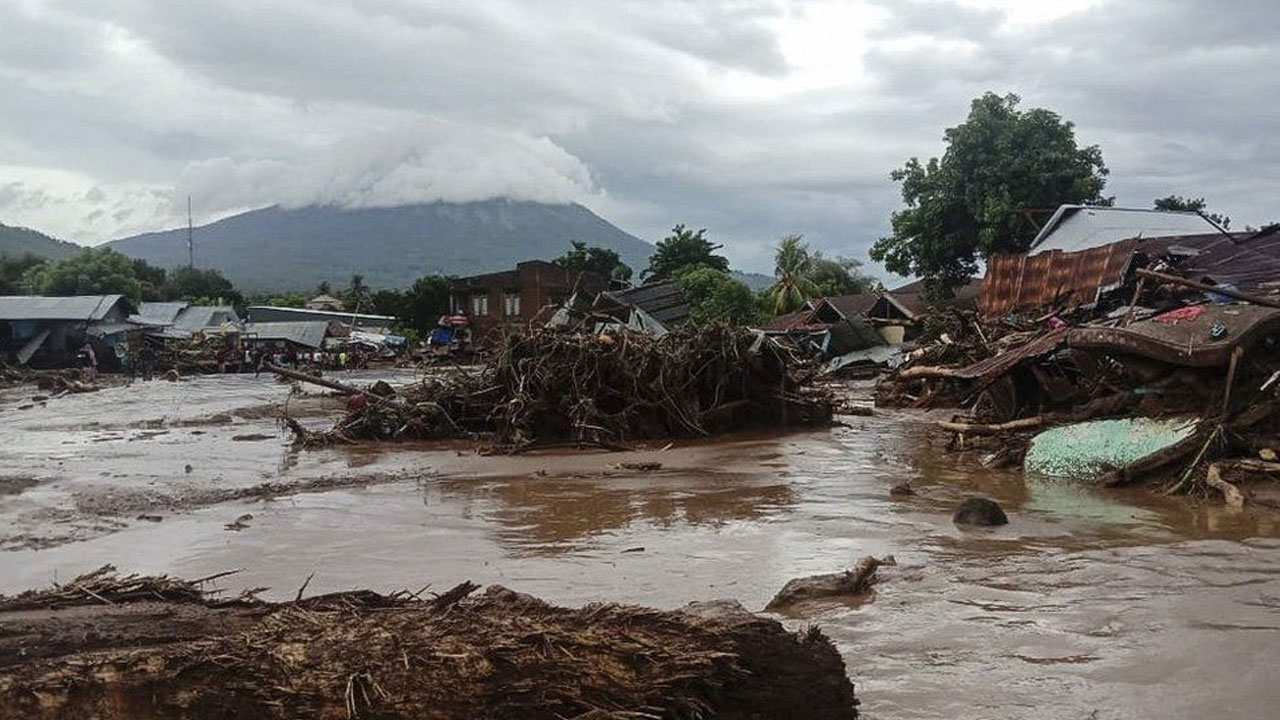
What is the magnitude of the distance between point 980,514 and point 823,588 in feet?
8.38

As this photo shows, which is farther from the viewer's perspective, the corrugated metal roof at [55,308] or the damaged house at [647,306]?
the corrugated metal roof at [55,308]

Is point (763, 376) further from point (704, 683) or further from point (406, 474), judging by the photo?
point (704, 683)

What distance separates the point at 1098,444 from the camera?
31.3 feet

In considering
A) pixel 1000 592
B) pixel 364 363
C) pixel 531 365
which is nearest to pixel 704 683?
pixel 1000 592

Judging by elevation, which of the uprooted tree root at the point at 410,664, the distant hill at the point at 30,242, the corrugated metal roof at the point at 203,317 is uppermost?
the distant hill at the point at 30,242

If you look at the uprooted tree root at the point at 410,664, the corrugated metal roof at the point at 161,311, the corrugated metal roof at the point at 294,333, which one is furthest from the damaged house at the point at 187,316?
the uprooted tree root at the point at 410,664

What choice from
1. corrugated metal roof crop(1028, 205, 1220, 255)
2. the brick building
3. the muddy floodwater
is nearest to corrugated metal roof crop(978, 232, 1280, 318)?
corrugated metal roof crop(1028, 205, 1220, 255)

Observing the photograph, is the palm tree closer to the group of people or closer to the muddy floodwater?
the group of people

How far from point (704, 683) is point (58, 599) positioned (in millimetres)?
2328

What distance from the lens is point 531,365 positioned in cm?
1474

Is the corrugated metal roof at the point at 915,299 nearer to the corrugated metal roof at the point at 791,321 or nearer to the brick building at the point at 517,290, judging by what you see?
the corrugated metal roof at the point at 791,321

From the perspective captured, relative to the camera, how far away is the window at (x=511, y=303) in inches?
2090

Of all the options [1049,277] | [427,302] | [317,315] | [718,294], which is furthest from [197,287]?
[1049,277]

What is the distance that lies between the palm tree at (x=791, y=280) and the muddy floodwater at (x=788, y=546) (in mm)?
41687
